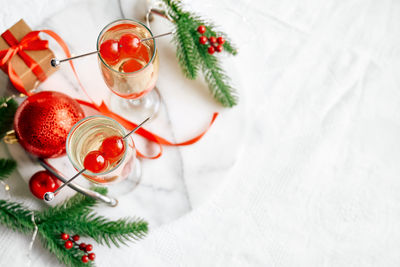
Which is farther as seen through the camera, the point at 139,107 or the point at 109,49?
the point at 139,107

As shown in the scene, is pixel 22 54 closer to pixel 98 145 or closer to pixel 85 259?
pixel 98 145

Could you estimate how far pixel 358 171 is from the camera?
0.91 metres

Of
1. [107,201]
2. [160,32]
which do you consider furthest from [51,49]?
[107,201]

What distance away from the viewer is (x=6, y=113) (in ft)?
2.54

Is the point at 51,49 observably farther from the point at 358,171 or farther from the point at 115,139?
the point at 358,171

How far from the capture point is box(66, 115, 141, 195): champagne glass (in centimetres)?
65

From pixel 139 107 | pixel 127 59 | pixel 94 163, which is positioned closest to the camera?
pixel 94 163

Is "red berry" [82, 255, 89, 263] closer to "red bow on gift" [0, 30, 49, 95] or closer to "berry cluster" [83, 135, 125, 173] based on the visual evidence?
"berry cluster" [83, 135, 125, 173]

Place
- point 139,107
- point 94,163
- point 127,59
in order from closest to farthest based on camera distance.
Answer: point 94,163
point 127,59
point 139,107

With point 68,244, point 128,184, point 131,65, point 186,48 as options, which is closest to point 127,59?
point 131,65

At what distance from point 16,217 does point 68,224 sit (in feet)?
0.35

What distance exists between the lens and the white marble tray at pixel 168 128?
807mm

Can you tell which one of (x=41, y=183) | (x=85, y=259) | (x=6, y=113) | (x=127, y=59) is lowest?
(x=85, y=259)

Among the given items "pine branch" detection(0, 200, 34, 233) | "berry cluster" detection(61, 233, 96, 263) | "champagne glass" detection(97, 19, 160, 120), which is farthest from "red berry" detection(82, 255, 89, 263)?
"champagne glass" detection(97, 19, 160, 120)
